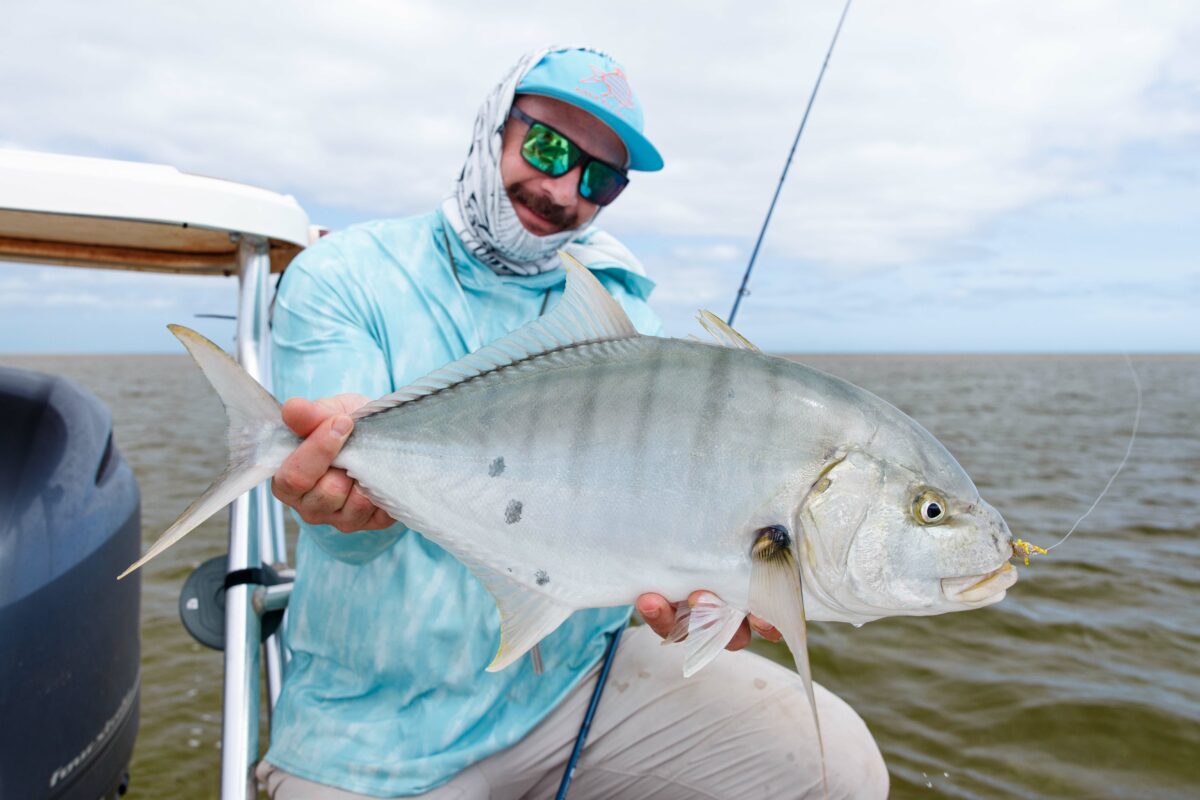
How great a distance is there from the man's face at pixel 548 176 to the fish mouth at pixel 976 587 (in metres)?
1.69

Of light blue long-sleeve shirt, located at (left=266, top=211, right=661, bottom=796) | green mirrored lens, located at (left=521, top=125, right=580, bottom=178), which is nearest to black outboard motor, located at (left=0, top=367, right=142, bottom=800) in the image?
light blue long-sleeve shirt, located at (left=266, top=211, right=661, bottom=796)

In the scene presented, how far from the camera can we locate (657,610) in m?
1.70

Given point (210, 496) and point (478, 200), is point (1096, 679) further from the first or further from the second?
point (210, 496)

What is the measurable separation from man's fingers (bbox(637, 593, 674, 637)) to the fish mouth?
549mm

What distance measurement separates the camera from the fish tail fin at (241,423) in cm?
156

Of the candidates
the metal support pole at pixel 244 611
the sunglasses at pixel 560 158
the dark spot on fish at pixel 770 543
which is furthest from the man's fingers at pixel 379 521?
the sunglasses at pixel 560 158

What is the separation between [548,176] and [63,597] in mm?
1976

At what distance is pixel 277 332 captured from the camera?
236cm

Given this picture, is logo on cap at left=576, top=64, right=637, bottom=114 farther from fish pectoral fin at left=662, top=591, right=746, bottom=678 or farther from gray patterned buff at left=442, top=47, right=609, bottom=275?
fish pectoral fin at left=662, top=591, right=746, bottom=678

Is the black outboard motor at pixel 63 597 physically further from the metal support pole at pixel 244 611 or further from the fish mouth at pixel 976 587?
the fish mouth at pixel 976 587

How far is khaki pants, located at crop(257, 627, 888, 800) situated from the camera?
8.00 ft

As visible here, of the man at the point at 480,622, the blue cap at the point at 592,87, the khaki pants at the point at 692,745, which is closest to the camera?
the man at the point at 480,622

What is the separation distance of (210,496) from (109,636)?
1.57 meters

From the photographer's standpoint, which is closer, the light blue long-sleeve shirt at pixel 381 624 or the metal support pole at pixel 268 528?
the light blue long-sleeve shirt at pixel 381 624
